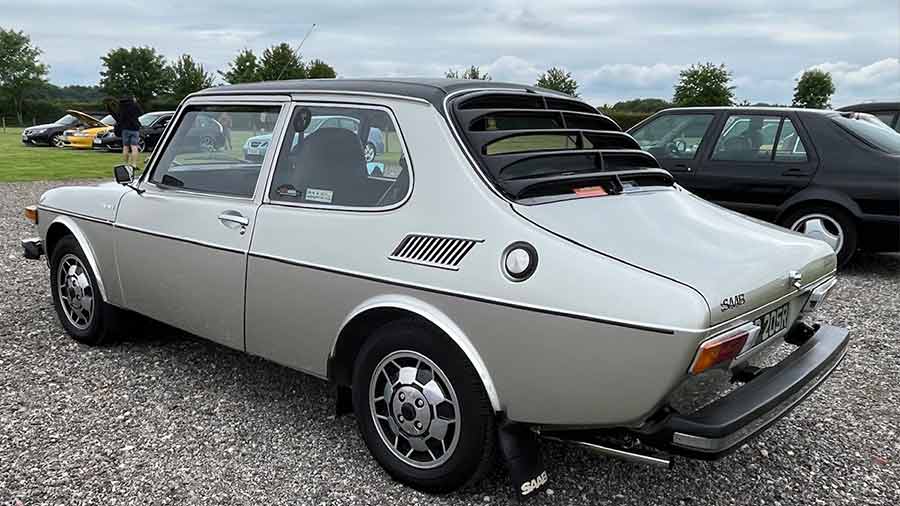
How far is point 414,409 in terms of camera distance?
294cm

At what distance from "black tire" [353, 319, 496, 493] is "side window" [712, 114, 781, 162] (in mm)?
5904

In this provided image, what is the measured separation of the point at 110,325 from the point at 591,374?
3.43m

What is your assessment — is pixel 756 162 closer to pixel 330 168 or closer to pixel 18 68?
pixel 330 168

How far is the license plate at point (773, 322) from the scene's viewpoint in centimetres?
272

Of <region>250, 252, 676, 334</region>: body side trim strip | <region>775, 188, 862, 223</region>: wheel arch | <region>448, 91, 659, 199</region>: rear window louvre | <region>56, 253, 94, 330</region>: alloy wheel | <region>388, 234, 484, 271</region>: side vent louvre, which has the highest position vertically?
<region>448, 91, 659, 199</region>: rear window louvre

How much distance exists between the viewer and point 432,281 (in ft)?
9.12

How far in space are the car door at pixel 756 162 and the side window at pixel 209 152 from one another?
5.40 meters

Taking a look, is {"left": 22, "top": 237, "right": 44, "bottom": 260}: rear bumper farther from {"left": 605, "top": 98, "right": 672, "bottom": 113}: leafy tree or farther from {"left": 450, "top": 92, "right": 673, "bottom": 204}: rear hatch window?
{"left": 605, "top": 98, "right": 672, "bottom": 113}: leafy tree

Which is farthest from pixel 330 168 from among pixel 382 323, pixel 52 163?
pixel 52 163

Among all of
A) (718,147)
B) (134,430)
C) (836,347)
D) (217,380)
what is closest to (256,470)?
(134,430)

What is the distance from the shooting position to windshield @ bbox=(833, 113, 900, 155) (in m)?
7.14

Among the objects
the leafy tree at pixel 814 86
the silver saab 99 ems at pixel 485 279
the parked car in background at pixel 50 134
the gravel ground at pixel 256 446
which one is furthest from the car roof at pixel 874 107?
the leafy tree at pixel 814 86

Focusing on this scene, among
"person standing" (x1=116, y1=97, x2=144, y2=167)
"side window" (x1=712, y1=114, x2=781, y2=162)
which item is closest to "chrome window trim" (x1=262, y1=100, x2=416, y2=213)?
"side window" (x1=712, y1=114, x2=781, y2=162)

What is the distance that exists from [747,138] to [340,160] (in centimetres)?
578
